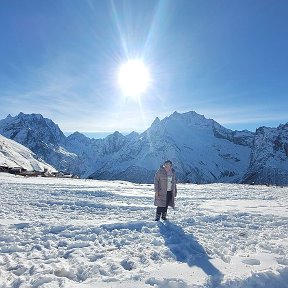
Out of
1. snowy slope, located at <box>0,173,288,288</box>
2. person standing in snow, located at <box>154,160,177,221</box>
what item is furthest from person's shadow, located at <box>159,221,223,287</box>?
person standing in snow, located at <box>154,160,177,221</box>

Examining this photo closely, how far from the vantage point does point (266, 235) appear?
1249cm

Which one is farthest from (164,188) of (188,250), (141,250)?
(141,250)

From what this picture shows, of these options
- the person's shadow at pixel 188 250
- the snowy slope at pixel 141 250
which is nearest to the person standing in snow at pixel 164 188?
the snowy slope at pixel 141 250

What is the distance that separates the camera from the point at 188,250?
10.4 metres

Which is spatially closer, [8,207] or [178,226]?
[178,226]

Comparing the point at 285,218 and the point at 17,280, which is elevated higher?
the point at 285,218

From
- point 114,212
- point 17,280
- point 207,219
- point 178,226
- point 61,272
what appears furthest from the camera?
point 114,212

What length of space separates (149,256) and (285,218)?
8897mm

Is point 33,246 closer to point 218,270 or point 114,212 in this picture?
point 218,270

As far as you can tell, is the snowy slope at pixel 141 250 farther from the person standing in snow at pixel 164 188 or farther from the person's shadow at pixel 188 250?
the person standing in snow at pixel 164 188

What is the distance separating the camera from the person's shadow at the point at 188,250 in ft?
28.0

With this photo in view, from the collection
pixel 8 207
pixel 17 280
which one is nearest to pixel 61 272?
pixel 17 280

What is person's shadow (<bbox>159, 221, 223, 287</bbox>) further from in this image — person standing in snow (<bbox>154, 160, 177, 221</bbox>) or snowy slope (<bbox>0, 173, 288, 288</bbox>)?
person standing in snow (<bbox>154, 160, 177, 221</bbox>)

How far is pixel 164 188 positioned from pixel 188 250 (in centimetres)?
538
